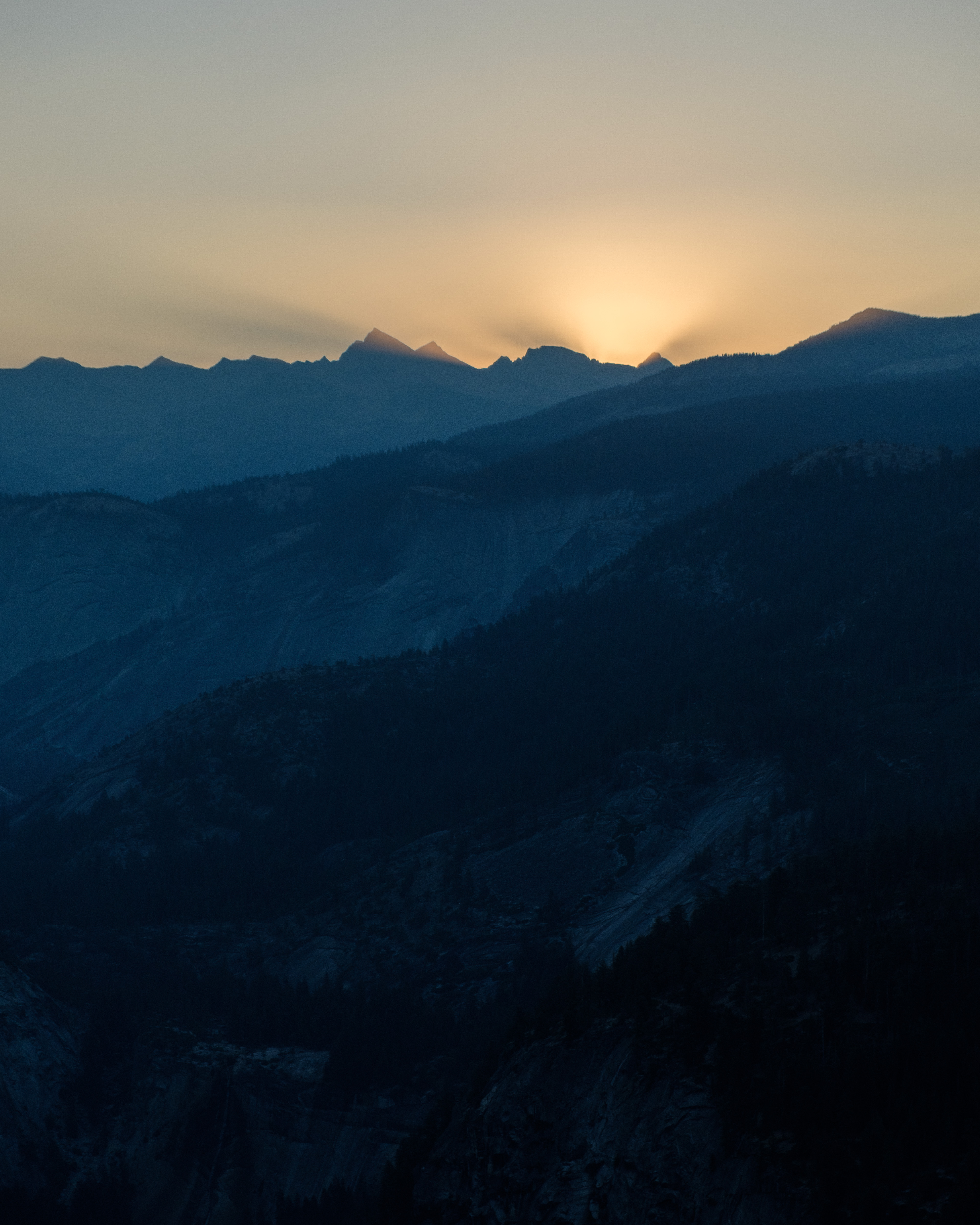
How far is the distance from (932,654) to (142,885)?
5994cm

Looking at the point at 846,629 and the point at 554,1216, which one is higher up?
the point at 846,629

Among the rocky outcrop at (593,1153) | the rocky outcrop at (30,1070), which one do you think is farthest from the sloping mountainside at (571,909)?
the rocky outcrop at (30,1070)

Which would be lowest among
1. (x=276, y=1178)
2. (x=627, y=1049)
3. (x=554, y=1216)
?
(x=276, y=1178)

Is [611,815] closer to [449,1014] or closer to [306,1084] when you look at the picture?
[449,1014]

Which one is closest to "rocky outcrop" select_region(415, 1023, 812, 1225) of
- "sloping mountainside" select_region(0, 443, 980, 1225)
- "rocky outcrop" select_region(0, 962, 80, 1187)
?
"sloping mountainside" select_region(0, 443, 980, 1225)

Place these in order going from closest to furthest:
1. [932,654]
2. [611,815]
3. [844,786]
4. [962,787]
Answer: [962,787] → [844,786] → [611,815] → [932,654]

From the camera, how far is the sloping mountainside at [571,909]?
4706cm

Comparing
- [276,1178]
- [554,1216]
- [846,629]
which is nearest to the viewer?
[554,1216]

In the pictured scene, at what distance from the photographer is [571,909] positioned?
8562 cm

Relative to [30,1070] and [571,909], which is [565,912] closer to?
[571,909]

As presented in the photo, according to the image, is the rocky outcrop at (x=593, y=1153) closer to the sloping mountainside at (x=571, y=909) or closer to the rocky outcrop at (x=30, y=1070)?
the sloping mountainside at (x=571, y=909)

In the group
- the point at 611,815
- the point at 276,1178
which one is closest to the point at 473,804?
the point at 611,815

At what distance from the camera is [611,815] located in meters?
91.3

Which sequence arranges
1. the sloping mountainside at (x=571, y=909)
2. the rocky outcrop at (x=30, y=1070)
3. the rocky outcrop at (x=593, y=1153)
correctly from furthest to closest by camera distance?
the rocky outcrop at (x=30, y=1070)
the sloping mountainside at (x=571, y=909)
the rocky outcrop at (x=593, y=1153)
